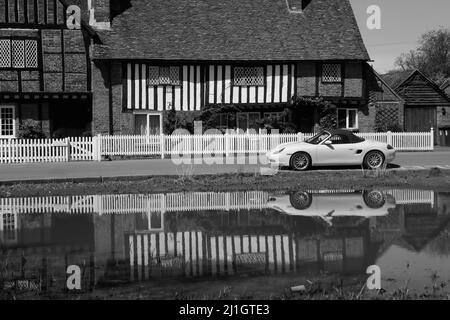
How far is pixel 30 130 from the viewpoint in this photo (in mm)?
30281

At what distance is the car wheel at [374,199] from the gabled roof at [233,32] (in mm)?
17080

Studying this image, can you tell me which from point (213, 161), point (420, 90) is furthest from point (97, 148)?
point (420, 90)

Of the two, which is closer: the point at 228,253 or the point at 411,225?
the point at 228,253

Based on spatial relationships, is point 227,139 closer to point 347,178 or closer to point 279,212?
point 347,178

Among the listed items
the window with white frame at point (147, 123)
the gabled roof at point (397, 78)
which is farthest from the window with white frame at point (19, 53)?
the gabled roof at point (397, 78)

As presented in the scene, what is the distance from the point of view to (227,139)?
27.6m

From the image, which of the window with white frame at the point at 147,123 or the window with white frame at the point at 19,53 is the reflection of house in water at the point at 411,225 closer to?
the window with white frame at the point at 147,123

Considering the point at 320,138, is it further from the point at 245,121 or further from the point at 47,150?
the point at 245,121

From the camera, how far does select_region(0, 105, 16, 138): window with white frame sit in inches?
1211

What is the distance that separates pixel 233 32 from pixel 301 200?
20178mm

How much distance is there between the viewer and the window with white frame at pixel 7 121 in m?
30.8

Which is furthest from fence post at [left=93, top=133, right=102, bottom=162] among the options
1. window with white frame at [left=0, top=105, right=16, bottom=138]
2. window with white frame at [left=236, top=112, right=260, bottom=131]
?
window with white frame at [left=236, top=112, right=260, bottom=131]
